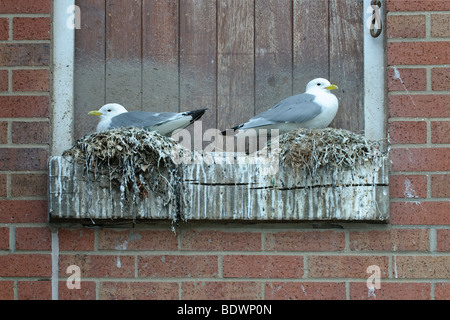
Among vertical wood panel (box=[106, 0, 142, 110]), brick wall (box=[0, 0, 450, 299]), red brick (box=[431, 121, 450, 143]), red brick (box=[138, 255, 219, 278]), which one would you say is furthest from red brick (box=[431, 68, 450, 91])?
vertical wood panel (box=[106, 0, 142, 110])

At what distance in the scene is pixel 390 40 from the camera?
3451 millimetres

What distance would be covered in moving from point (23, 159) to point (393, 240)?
1705mm

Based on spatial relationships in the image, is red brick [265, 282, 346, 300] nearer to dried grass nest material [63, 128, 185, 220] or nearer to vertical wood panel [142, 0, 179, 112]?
dried grass nest material [63, 128, 185, 220]

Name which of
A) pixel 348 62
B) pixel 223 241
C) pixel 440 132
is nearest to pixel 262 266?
pixel 223 241

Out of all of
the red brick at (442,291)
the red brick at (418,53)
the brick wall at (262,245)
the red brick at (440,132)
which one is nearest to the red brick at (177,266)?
the brick wall at (262,245)

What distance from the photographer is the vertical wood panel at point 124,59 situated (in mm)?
3713

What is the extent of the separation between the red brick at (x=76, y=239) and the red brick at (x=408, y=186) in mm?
1364

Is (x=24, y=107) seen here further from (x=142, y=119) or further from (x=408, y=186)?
(x=408, y=186)

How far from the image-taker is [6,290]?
3.33 m

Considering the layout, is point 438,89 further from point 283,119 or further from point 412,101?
point 283,119

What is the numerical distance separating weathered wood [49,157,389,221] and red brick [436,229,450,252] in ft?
0.88

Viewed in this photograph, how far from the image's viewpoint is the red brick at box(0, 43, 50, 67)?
348cm

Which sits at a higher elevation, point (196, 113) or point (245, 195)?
point (196, 113)

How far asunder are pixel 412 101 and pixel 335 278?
876 millimetres
